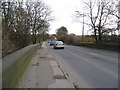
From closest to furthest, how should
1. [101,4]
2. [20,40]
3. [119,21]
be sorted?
1. [20,40]
2. [119,21]
3. [101,4]

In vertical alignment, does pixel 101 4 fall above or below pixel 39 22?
above

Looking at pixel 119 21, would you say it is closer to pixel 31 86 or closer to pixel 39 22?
pixel 39 22

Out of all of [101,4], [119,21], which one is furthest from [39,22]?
[119,21]

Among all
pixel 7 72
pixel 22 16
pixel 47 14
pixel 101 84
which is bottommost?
pixel 101 84

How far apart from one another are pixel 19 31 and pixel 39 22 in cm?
1964

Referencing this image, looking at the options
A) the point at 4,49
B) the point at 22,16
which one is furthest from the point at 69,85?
the point at 22,16

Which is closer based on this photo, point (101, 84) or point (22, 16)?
point (101, 84)

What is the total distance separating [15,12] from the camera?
18906mm

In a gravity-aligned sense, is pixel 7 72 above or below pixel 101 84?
above

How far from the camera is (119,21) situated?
26109mm

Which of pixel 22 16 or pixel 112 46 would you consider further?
pixel 112 46

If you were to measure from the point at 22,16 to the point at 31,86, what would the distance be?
50.6 ft

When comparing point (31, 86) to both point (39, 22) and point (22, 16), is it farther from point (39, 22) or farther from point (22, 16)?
point (39, 22)

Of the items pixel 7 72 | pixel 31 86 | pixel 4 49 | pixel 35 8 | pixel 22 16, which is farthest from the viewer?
pixel 35 8
